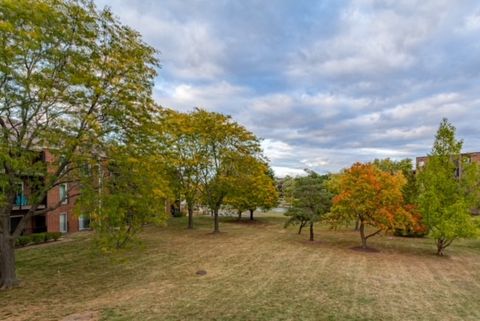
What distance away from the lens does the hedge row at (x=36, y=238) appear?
2072 centimetres

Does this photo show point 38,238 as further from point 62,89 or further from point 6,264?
point 62,89

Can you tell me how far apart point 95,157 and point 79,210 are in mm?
2095

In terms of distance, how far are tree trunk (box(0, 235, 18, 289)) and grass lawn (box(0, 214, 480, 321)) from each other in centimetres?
51

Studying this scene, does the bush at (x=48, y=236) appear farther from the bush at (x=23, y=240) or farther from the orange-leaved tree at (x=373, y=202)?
the orange-leaved tree at (x=373, y=202)

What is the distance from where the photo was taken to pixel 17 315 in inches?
349

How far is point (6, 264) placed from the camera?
38.6 ft

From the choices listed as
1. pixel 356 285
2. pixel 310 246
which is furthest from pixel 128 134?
pixel 310 246

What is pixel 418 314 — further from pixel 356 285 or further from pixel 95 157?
pixel 95 157

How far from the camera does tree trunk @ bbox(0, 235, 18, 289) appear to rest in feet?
38.1

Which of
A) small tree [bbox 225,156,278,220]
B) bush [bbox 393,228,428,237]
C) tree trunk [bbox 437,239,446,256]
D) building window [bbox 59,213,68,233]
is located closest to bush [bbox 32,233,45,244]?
building window [bbox 59,213,68,233]

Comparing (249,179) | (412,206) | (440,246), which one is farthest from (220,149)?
(440,246)

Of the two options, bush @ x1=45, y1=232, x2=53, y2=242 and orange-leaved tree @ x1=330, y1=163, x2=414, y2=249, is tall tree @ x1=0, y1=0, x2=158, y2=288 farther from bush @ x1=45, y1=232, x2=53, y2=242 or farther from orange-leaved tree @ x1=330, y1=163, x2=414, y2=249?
orange-leaved tree @ x1=330, y1=163, x2=414, y2=249

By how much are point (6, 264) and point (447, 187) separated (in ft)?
73.1

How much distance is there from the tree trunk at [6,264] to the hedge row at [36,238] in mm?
10162
